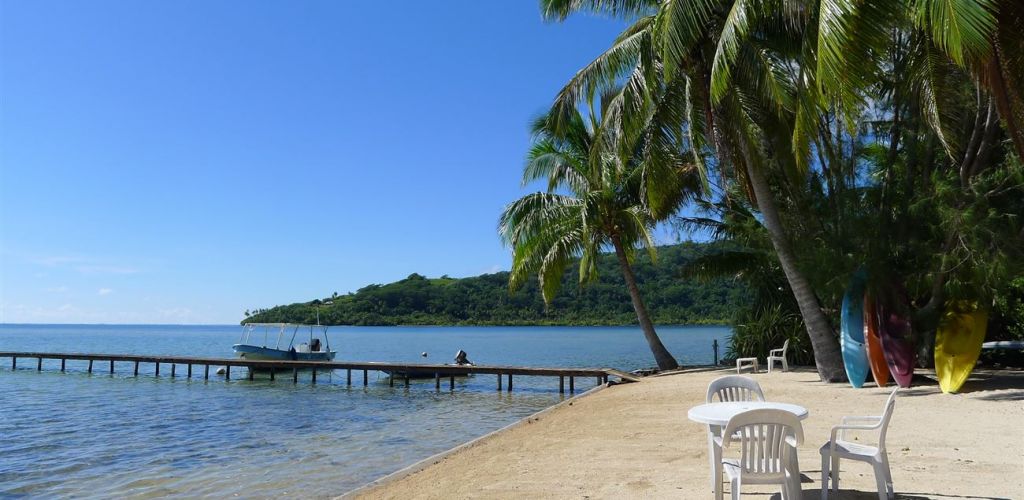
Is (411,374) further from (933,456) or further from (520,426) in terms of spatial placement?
(933,456)

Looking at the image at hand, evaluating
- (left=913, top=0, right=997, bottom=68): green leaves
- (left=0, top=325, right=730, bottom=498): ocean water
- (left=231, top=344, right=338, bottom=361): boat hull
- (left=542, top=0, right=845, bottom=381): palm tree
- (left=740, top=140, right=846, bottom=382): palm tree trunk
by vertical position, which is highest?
(left=542, top=0, right=845, bottom=381): palm tree

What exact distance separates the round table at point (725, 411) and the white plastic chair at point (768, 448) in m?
0.15

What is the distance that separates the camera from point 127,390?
2634cm

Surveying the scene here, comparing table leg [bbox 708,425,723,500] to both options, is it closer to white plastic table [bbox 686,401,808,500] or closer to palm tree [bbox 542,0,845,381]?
white plastic table [bbox 686,401,808,500]

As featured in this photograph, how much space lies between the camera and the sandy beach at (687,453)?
6363 millimetres

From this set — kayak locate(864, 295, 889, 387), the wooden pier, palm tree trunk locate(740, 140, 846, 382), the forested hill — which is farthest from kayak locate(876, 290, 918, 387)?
the forested hill

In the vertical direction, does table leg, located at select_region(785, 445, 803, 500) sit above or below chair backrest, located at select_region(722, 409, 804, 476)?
below

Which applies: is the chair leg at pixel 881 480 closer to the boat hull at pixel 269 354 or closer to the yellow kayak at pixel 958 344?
the yellow kayak at pixel 958 344

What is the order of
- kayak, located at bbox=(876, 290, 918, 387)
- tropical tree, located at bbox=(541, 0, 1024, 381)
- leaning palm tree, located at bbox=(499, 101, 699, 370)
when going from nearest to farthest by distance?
1. tropical tree, located at bbox=(541, 0, 1024, 381)
2. kayak, located at bbox=(876, 290, 918, 387)
3. leaning palm tree, located at bbox=(499, 101, 699, 370)

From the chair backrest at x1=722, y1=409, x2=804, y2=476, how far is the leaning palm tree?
16179 mm

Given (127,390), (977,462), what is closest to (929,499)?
(977,462)

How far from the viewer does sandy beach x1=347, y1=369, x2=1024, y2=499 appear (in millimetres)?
6363

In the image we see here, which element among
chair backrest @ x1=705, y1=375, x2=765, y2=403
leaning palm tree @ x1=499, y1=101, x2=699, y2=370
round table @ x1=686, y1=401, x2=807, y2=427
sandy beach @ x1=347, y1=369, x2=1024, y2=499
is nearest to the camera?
round table @ x1=686, y1=401, x2=807, y2=427

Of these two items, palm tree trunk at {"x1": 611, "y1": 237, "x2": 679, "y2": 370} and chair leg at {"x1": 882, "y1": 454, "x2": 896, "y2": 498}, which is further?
palm tree trunk at {"x1": 611, "y1": 237, "x2": 679, "y2": 370}
